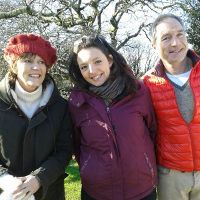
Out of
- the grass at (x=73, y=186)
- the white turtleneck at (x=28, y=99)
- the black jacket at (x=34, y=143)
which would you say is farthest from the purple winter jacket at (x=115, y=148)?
the grass at (x=73, y=186)

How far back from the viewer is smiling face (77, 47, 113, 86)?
237 cm

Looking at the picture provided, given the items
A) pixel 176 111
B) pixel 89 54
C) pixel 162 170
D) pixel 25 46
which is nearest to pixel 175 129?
pixel 176 111

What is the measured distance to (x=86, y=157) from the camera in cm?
230

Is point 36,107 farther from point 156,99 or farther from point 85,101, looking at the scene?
Answer: point 156,99

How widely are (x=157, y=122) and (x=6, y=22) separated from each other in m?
5.75

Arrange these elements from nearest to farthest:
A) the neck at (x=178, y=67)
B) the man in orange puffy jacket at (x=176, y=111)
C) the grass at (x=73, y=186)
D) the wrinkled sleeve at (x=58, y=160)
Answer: the wrinkled sleeve at (x=58, y=160) → the man in orange puffy jacket at (x=176, y=111) → the neck at (x=178, y=67) → the grass at (x=73, y=186)

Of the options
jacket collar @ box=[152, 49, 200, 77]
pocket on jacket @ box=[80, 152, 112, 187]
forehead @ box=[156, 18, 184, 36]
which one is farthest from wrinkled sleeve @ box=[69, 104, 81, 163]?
forehead @ box=[156, 18, 184, 36]

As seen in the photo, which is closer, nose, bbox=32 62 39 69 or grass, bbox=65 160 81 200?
nose, bbox=32 62 39 69

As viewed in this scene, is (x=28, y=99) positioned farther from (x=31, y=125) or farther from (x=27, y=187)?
(x=27, y=187)

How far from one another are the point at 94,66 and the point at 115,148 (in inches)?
29.6

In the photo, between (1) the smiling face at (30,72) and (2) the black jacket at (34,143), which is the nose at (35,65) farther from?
(2) the black jacket at (34,143)

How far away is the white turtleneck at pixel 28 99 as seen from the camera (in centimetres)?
221

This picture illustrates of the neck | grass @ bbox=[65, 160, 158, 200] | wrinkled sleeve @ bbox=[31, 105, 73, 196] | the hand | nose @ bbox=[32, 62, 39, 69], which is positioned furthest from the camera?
grass @ bbox=[65, 160, 158, 200]

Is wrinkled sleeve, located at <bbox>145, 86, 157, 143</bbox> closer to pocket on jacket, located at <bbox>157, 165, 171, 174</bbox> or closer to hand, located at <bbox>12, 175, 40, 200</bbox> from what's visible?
pocket on jacket, located at <bbox>157, 165, 171, 174</bbox>
